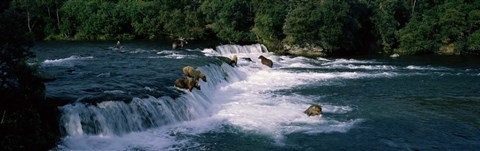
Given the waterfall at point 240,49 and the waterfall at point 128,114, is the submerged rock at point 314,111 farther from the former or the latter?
the waterfall at point 240,49

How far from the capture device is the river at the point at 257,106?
67.4ft

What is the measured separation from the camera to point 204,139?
68.9 ft

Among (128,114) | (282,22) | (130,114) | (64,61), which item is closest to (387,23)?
(282,22)

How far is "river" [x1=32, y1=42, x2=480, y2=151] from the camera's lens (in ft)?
67.4

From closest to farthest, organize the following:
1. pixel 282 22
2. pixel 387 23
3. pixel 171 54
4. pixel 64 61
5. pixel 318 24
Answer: pixel 64 61 < pixel 171 54 < pixel 318 24 < pixel 387 23 < pixel 282 22

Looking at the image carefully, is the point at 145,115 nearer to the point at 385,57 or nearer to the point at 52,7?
the point at 385,57

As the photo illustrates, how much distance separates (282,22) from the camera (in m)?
55.2

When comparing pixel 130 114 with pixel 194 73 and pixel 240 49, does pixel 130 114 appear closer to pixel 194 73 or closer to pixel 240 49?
pixel 194 73

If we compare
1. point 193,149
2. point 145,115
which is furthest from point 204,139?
point 145,115

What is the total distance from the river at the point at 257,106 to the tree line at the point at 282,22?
10.0 metres

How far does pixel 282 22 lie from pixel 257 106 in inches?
1152

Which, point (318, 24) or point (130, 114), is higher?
point (318, 24)

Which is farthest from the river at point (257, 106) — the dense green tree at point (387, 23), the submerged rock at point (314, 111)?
the dense green tree at point (387, 23)

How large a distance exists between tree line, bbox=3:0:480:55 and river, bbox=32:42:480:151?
10039 millimetres
